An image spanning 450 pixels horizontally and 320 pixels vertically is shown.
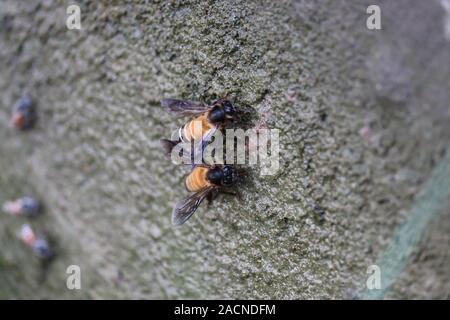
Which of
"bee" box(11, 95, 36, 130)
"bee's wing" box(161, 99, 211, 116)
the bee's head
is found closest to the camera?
the bee's head

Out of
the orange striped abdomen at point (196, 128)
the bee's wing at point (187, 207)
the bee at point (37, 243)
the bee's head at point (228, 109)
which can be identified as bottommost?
the bee at point (37, 243)

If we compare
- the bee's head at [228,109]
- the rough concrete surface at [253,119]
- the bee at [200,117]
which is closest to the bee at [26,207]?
the rough concrete surface at [253,119]

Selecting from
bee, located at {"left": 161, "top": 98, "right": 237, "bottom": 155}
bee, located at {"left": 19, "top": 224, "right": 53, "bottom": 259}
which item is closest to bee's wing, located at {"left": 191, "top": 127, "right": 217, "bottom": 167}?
bee, located at {"left": 161, "top": 98, "right": 237, "bottom": 155}

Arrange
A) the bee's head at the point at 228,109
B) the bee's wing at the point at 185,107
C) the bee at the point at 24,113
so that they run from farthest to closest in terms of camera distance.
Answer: the bee at the point at 24,113
the bee's wing at the point at 185,107
the bee's head at the point at 228,109

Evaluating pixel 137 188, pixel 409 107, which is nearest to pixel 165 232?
pixel 137 188

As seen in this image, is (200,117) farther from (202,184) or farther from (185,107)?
(202,184)

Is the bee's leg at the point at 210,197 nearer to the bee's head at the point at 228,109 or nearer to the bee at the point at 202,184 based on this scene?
the bee at the point at 202,184

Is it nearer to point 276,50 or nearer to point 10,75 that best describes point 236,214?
point 276,50

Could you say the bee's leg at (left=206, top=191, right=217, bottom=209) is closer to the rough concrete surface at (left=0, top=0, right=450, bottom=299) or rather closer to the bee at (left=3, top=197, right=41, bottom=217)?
the rough concrete surface at (left=0, top=0, right=450, bottom=299)
